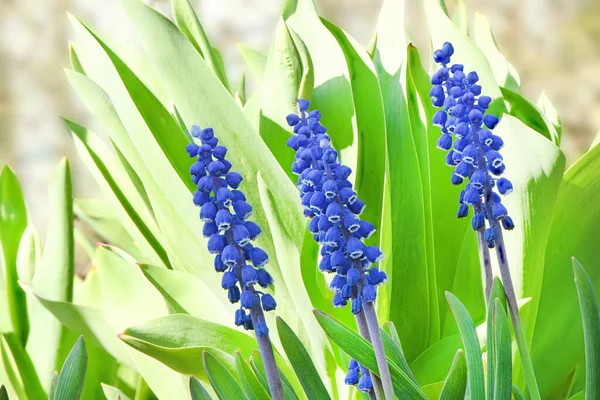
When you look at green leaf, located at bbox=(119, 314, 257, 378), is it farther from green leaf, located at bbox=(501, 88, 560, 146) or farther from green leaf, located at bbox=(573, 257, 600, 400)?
green leaf, located at bbox=(501, 88, 560, 146)

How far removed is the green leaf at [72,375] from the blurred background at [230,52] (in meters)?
3.96

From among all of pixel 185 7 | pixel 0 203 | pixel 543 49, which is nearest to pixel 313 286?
pixel 185 7

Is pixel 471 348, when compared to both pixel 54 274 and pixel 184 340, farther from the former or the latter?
pixel 54 274

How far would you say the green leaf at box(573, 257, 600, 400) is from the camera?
743 millimetres

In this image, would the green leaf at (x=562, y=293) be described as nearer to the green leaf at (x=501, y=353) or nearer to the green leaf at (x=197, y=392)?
the green leaf at (x=501, y=353)

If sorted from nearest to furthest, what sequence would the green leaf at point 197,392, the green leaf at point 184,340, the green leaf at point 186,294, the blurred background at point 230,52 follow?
1. the green leaf at point 197,392
2. the green leaf at point 184,340
3. the green leaf at point 186,294
4. the blurred background at point 230,52

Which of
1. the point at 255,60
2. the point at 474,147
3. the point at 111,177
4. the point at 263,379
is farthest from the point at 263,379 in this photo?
the point at 255,60

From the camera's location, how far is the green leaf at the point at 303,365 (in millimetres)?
736

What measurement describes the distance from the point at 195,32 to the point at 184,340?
68 cm

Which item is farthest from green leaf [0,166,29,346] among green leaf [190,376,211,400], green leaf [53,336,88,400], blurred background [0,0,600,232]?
blurred background [0,0,600,232]

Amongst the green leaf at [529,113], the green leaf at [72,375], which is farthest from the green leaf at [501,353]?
the green leaf at [529,113]

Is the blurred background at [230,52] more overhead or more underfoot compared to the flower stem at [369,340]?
more overhead

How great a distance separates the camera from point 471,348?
0.72 metres

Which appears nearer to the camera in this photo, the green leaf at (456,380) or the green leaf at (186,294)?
the green leaf at (456,380)
